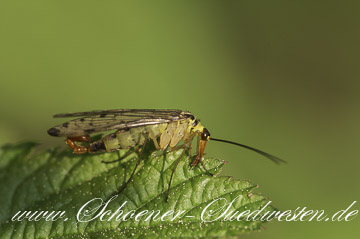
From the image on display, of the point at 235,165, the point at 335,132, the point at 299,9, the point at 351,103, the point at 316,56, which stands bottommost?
the point at 235,165

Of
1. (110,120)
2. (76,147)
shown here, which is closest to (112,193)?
(76,147)

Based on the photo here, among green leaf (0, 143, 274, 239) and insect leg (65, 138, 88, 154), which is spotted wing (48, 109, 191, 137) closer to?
insect leg (65, 138, 88, 154)

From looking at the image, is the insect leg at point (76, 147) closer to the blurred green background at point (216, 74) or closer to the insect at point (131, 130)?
the insect at point (131, 130)

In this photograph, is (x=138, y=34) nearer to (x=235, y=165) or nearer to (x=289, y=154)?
(x=235, y=165)

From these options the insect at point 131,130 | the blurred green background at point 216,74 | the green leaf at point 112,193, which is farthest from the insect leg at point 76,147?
the blurred green background at point 216,74

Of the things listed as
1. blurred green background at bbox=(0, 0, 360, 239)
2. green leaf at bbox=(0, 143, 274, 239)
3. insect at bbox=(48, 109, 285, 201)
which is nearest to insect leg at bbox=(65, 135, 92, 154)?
insect at bbox=(48, 109, 285, 201)

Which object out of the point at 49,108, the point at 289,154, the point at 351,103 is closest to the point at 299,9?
the point at 351,103
